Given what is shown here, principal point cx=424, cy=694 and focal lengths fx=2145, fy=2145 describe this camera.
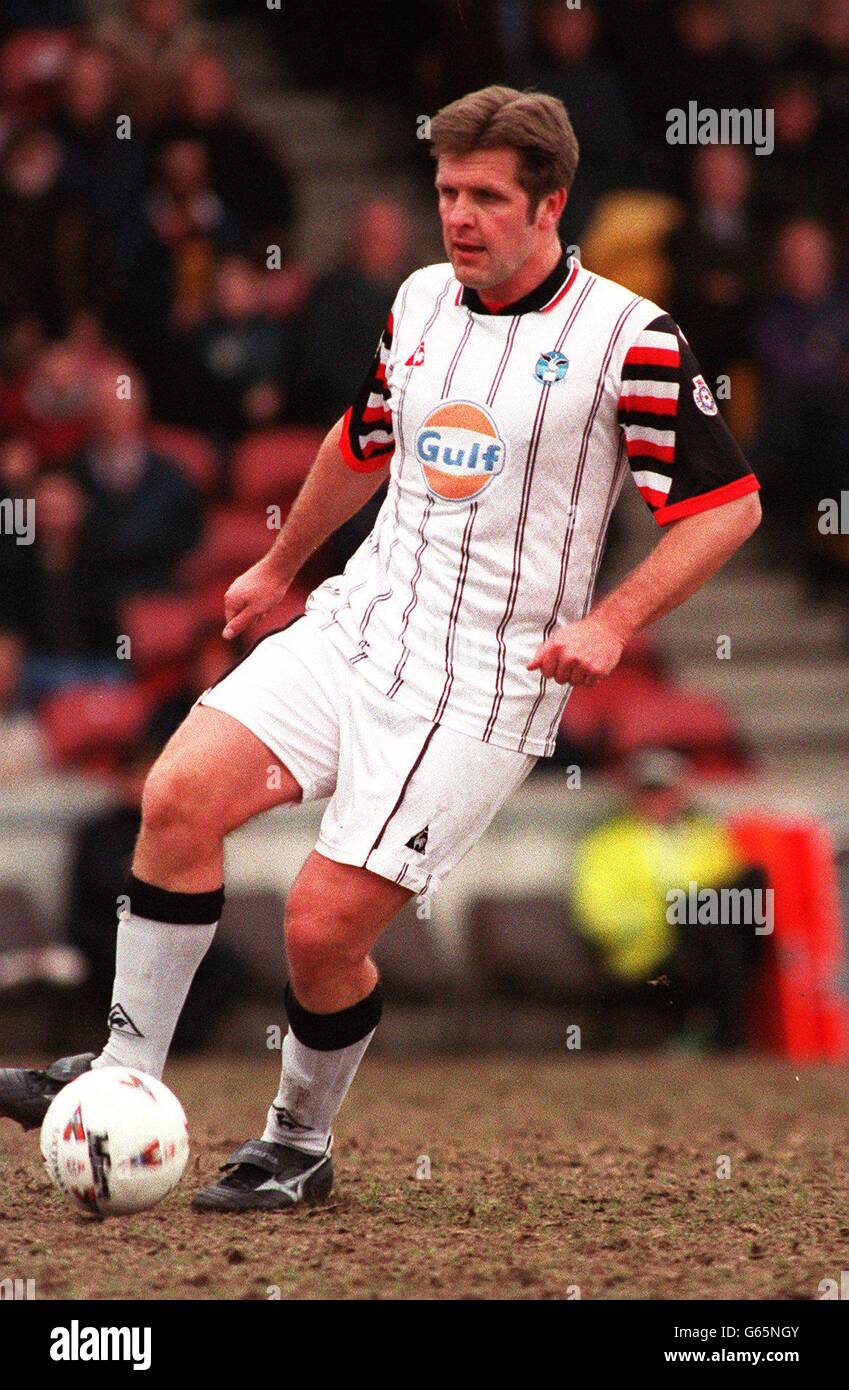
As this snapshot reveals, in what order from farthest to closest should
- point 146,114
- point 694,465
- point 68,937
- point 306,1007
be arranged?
point 146,114, point 68,937, point 306,1007, point 694,465

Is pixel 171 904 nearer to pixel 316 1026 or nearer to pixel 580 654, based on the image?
pixel 316 1026

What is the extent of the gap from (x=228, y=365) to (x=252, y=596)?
6.29m

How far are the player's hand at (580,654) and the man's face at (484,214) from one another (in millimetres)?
855

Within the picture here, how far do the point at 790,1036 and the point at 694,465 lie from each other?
19.9 ft

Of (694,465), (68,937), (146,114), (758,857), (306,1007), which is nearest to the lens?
(694,465)

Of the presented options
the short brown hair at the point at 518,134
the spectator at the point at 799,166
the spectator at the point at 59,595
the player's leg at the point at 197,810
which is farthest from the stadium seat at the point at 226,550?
the short brown hair at the point at 518,134

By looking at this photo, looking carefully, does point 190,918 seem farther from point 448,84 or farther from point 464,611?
point 448,84

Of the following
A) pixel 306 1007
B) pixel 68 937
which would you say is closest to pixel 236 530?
pixel 68 937

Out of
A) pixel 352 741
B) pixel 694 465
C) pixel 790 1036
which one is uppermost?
pixel 694 465

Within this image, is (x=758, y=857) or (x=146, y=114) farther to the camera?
(x=146, y=114)

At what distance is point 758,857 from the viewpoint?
1045 cm

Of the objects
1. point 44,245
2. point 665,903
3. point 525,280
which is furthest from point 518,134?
point 44,245

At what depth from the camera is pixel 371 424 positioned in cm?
534

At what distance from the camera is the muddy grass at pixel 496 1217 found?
4469 mm
